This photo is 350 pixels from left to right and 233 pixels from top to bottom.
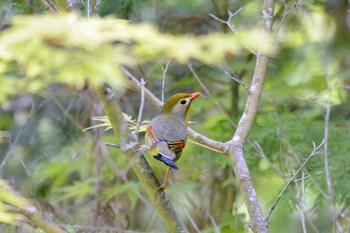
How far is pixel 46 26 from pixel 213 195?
3455 mm

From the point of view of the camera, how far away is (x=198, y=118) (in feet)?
17.3

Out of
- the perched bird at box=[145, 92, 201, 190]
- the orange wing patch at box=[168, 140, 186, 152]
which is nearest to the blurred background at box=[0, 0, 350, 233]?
the perched bird at box=[145, 92, 201, 190]

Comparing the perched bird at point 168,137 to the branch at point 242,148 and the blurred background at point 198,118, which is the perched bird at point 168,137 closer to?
the branch at point 242,148

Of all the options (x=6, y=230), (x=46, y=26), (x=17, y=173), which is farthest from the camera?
(x=17, y=173)

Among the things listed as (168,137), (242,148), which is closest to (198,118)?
(242,148)

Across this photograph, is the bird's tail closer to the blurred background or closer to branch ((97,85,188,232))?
branch ((97,85,188,232))

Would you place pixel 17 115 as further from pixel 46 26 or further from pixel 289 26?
pixel 46 26

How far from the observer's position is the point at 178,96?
3127 millimetres

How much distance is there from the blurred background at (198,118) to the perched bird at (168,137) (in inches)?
53.3

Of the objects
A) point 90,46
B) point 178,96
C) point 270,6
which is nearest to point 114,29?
point 90,46

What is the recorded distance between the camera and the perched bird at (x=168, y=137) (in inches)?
104

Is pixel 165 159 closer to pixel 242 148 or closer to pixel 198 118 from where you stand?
pixel 242 148

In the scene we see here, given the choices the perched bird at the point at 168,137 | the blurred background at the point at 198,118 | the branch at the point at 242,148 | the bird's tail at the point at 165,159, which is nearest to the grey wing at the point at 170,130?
the perched bird at the point at 168,137

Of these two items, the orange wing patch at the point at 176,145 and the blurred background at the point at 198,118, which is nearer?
the orange wing patch at the point at 176,145
